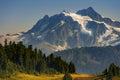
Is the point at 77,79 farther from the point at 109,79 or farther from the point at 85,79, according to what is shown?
the point at 109,79

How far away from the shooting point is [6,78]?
169875 mm

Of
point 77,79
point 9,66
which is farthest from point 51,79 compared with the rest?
point 9,66

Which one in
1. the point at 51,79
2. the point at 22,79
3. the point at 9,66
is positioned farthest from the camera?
the point at 9,66

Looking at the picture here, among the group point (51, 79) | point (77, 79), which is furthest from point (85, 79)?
point (51, 79)

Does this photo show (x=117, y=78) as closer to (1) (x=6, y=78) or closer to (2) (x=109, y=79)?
(2) (x=109, y=79)

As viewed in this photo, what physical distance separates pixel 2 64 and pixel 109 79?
56792 millimetres

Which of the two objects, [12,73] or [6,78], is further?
[12,73]

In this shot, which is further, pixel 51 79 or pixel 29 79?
pixel 51 79

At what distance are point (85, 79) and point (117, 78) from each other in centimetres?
1773

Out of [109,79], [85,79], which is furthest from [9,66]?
[109,79]

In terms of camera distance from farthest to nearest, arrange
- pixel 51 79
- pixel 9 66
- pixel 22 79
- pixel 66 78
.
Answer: pixel 9 66
pixel 51 79
pixel 22 79
pixel 66 78

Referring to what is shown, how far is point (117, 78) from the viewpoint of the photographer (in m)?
198

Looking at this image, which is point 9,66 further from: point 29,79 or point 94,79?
point 94,79

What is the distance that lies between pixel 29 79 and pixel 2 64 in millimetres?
30995
